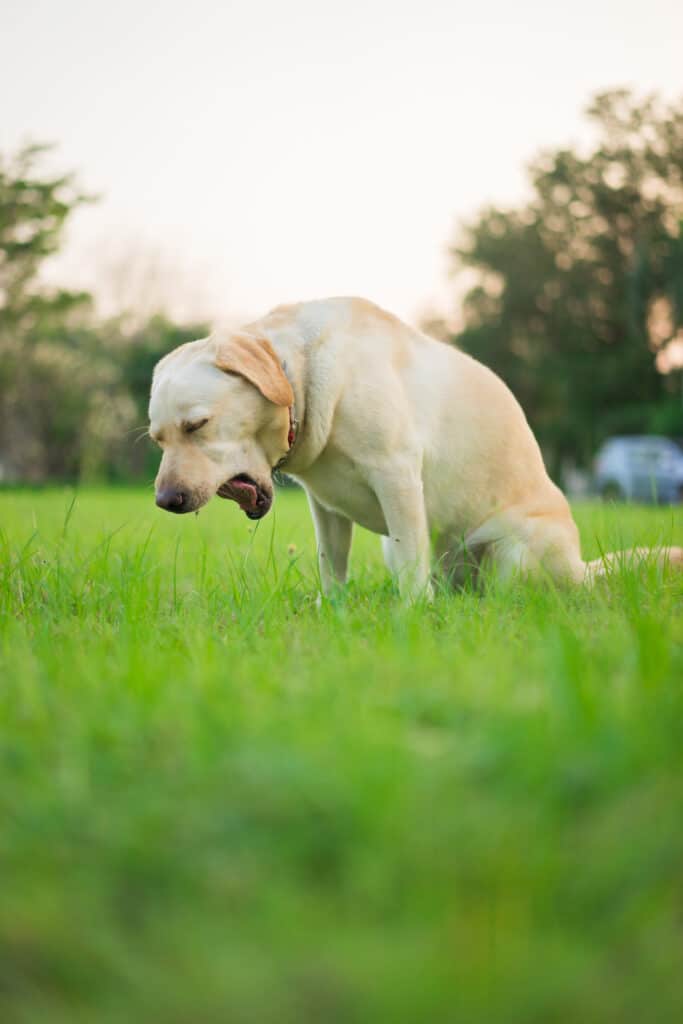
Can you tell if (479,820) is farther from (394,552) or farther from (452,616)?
(394,552)

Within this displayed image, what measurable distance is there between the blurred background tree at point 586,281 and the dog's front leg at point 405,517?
29.2m

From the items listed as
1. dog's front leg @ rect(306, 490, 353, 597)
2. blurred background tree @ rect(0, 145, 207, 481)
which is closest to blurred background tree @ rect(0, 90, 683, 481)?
blurred background tree @ rect(0, 145, 207, 481)

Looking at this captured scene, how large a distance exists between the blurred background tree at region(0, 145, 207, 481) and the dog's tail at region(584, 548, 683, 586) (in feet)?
70.9

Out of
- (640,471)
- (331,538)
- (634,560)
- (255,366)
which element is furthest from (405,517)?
(640,471)

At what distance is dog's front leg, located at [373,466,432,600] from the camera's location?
3469mm

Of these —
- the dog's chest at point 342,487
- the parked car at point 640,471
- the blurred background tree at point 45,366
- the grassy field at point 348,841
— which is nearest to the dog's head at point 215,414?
the dog's chest at point 342,487

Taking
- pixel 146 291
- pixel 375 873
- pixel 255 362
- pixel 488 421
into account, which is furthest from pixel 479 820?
pixel 146 291

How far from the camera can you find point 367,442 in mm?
3455

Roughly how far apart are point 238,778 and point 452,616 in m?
1.56

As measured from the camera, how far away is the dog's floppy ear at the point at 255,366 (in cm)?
321

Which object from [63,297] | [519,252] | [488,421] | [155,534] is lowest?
[155,534]

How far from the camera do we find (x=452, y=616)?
2.82m

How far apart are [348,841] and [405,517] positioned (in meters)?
2.34

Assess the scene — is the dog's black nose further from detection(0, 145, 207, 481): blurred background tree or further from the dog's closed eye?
detection(0, 145, 207, 481): blurred background tree
